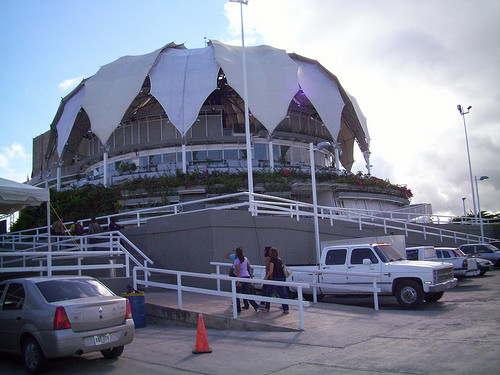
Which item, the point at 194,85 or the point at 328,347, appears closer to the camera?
the point at 328,347

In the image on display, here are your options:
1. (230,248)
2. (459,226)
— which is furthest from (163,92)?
(459,226)

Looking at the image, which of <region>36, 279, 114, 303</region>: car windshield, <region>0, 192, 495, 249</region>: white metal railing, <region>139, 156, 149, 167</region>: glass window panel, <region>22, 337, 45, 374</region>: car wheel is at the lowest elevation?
<region>22, 337, 45, 374</region>: car wheel

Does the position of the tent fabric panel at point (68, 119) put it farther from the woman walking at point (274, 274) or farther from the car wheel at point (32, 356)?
the car wheel at point (32, 356)

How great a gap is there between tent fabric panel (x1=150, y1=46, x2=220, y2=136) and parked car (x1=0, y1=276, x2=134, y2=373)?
23.7 meters

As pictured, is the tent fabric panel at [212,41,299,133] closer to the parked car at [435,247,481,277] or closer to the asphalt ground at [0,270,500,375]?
the parked car at [435,247,481,277]

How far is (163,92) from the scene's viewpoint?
33.1 meters

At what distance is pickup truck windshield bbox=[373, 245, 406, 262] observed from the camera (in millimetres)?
14242

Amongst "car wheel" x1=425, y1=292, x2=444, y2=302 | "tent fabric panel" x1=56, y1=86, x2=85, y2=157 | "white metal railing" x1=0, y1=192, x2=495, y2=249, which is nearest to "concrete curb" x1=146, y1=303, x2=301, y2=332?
"car wheel" x1=425, y1=292, x2=444, y2=302

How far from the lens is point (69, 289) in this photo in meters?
8.76

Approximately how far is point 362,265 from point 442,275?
2.19 m

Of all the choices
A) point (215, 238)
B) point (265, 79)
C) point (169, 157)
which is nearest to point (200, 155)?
point (169, 157)

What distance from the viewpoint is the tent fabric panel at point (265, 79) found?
3284 cm

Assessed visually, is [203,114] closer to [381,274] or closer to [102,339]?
[381,274]

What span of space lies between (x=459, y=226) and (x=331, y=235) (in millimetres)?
16108
